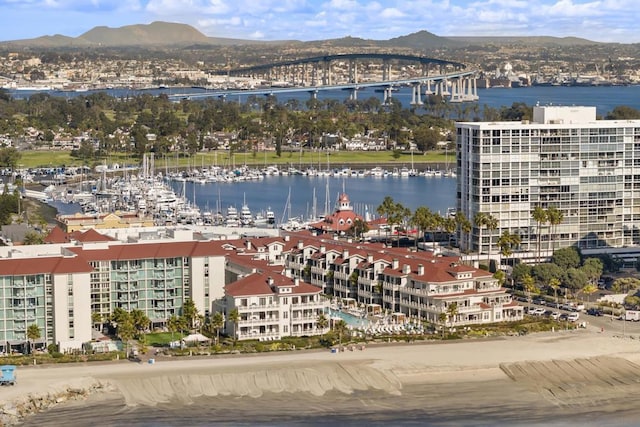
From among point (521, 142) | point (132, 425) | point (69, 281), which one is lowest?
point (132, 425)

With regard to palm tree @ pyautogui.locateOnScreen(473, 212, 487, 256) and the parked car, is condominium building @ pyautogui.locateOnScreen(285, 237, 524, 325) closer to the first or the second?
the parked car

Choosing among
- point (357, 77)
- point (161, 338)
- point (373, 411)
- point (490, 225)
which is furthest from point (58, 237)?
point (357, 77)

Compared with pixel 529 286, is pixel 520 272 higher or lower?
higher

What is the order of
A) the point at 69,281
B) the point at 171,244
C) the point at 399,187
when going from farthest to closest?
the point at 399,187 < the point at 171,244 < the point at 69,281

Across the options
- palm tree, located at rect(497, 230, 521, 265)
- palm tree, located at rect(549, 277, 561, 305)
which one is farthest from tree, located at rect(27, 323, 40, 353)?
palm tree, located at rect(497, 230, 521, 265)

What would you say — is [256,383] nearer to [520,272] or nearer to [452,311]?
[452,311]

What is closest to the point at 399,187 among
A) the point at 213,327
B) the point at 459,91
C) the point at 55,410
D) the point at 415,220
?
the point at 415,220

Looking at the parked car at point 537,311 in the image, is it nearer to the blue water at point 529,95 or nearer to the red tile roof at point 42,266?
the red tile roof at point 42,266

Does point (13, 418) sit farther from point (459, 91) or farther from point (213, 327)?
point (459, 91)
